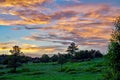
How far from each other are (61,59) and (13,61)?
70.4ft

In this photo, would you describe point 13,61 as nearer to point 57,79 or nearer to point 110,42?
point 57,79

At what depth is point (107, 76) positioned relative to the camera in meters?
34.7

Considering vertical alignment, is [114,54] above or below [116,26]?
below

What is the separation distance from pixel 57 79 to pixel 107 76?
169ft

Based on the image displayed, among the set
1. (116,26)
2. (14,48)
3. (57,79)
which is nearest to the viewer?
(116,26)

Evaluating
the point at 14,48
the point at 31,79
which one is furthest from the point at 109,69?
the point at 14,48

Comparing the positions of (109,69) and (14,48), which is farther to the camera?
(14,48)

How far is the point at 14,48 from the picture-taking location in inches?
6368

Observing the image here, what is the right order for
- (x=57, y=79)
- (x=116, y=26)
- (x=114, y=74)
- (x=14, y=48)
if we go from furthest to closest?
(x=14, y=48)
(x=57, y=79)
(x=116, y=26)
(x=114, y=74)

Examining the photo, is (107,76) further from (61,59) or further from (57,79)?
(61,59)

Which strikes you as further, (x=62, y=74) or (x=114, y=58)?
(x=62, y=74)

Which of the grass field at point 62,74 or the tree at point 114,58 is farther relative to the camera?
the grass field at point 62,74

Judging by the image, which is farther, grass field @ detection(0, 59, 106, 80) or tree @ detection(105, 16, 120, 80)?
grass field @ detection(0, 59, 106, 80)

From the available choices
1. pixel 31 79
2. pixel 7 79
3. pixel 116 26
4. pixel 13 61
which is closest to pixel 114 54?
pixel 116 26
